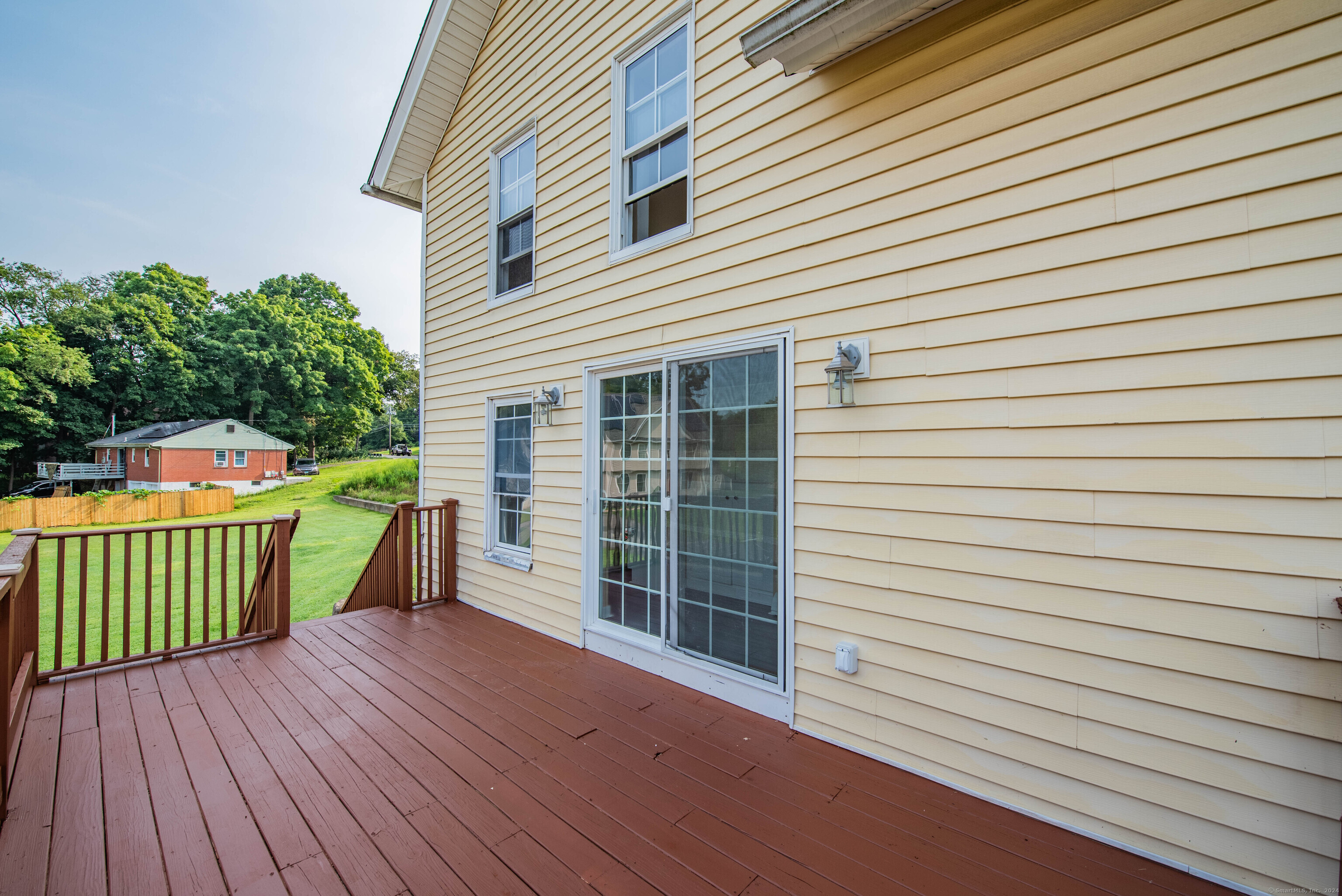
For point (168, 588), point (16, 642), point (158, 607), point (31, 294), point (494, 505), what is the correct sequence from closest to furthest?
1. point (16, 642)
2. point (168, 588)
3. point (494, 505)
4. point (158, 607)
5. point (31, 294)

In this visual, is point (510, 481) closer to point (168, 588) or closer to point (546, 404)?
point (546, 404)

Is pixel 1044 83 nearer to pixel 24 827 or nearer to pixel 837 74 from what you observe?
pixel 837 74

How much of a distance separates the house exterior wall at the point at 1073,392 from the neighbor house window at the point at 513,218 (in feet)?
6.71

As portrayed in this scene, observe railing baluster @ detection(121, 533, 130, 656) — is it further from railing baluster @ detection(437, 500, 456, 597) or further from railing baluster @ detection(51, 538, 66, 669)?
railing baluster @ detection(437, 500, 456, 597)

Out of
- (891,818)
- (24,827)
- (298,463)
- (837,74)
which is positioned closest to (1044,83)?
(837,74)

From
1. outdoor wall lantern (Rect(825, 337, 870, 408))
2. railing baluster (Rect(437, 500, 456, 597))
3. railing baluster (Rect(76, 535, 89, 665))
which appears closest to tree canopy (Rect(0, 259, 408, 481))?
railing baluster (Rect(437, 500, 456, 597))

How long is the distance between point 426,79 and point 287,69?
13560 millimetres

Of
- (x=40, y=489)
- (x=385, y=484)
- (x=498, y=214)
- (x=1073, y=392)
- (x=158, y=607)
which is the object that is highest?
(x=498, y=214)

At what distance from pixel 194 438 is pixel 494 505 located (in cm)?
2511

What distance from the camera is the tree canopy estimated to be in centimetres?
2259

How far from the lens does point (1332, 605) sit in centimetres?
142

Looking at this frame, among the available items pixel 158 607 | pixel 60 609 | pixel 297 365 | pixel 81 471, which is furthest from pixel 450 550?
pixel 297 365

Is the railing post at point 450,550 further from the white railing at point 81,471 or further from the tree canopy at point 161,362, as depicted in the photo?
the white railing at point 81,471

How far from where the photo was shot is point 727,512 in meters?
2.87
